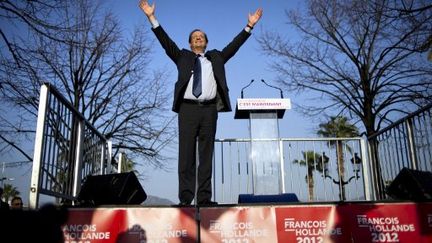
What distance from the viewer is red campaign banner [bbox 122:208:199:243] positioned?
321 centimetres

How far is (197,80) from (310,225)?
2.16 metres

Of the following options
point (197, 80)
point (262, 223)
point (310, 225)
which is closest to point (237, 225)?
point (262, 223)

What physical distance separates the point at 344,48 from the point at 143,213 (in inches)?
458

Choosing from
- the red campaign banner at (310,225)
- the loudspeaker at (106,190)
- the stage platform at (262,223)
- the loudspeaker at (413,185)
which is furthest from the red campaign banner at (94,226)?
the loudspeaker at (413,185)

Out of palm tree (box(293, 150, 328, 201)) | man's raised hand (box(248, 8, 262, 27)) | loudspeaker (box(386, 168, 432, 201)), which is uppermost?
man's raised hand (box(248, 8, 262, 27))

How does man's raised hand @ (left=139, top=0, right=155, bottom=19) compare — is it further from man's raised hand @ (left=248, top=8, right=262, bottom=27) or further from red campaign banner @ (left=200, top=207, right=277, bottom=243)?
red campaign banner @ (left=200, top=207, right=277, bottom=243)

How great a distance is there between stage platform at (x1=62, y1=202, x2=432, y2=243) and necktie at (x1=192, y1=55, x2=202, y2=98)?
1.60 m

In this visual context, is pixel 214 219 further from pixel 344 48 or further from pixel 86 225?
pixel 344 48

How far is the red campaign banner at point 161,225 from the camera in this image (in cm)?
321

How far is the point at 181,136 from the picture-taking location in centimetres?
430

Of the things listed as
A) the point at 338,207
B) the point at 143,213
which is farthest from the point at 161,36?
the point at 338,207

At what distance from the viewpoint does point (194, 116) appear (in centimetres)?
437

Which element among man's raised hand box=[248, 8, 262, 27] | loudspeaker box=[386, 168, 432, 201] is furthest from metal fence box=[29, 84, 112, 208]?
loudspeaker box=[386, 168, 432, 201]

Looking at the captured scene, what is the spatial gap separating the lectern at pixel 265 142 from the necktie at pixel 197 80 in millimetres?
3025
